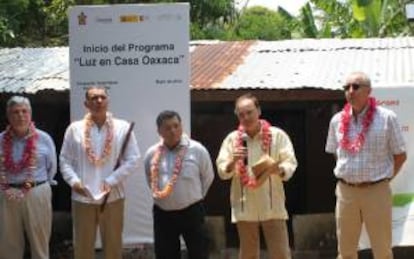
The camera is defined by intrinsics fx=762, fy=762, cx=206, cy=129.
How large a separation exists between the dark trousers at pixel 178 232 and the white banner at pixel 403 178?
2.28 meters

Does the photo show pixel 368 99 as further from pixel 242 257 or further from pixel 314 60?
pixel 314 60

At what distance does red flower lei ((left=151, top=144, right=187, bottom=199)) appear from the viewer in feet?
20.8

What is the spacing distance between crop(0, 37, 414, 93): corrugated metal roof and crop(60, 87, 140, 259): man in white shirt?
2.23 meters

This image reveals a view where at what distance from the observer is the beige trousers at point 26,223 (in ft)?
22.0

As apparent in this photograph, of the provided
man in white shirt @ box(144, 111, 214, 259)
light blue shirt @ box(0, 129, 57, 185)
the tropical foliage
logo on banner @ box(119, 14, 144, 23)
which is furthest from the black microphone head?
the tropical foliage

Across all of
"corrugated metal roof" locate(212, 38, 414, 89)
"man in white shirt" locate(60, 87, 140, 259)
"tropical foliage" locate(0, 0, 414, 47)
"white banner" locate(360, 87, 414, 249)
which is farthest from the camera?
"tropical foliage" locate(0, 0, 414, 47)

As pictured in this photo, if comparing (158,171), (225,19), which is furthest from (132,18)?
(225,19)

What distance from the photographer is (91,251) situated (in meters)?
6.72

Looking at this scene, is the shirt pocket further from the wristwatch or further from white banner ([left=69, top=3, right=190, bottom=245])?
white banner ([left=69, top=3, right=190, bottom=245])

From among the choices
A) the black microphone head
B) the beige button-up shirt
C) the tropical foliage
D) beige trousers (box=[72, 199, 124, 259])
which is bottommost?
beige trousers (box=[72, 199, 124, 259])

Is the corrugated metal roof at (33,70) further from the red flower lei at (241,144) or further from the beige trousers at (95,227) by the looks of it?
the red flower lei at (241,144)

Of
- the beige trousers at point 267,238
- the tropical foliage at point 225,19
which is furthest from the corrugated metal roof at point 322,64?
the tropical foliage at point 225,19

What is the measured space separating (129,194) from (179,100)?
3.57ft

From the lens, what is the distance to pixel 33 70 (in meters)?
9.89
